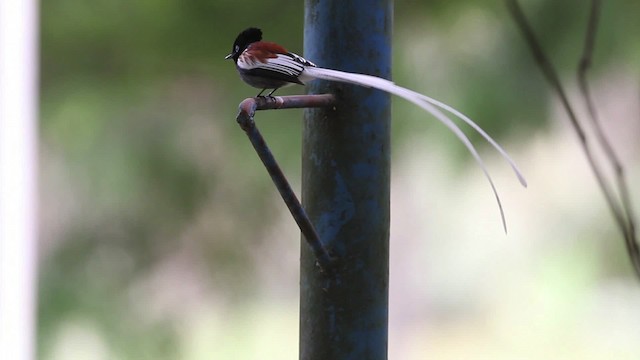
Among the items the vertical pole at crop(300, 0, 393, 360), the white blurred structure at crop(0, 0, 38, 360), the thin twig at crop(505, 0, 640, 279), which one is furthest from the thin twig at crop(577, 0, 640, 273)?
the white blurred structure at crop(0, 0, 38, 360)

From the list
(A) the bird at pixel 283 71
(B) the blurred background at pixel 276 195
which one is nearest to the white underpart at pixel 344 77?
(A) the bird at pixel 283 71

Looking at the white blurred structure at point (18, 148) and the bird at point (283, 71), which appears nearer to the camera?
the bird at point (283, 71)

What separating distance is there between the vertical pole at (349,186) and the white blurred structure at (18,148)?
43 centimetres

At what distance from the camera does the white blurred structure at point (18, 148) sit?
2.48ft

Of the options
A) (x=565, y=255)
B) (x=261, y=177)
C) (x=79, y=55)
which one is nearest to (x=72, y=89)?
(x=79, y=55)

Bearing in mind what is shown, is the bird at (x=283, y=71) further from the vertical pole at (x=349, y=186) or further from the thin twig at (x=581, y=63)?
the thin twig at (x=581, y=63)

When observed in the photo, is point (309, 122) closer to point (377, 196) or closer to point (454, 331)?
point (377, 196)

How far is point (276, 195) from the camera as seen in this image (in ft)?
2.57

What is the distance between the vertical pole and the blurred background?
0.30 metres

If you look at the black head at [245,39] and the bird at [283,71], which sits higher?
the black head at [245,39]

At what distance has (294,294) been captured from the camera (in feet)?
2.52

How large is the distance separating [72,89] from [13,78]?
58 millimetres

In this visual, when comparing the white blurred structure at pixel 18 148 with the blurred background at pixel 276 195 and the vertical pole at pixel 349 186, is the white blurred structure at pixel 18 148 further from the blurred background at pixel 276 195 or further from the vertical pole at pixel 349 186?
the vertical pole at pixel 349 186

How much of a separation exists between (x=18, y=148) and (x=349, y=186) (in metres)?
0.46
